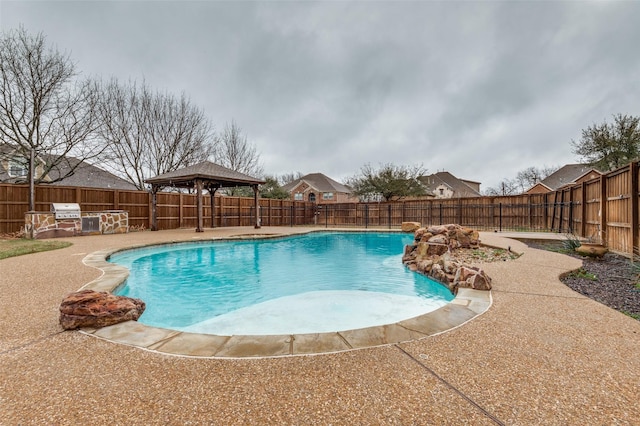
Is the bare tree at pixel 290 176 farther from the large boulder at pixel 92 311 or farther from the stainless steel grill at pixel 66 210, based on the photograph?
the large boulder at pixel 92 311

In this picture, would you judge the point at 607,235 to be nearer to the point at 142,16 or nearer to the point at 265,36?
the point at 265,36

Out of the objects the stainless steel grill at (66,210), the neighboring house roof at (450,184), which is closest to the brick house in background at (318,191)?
the neighboring house roof at (450,184)

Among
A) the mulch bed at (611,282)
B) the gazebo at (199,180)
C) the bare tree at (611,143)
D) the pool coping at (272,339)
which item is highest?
the bare tree at (611,143)

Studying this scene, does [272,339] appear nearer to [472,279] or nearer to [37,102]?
[472,279]

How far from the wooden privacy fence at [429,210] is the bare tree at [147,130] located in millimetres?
3513

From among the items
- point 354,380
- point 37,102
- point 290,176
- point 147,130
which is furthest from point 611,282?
point 290,176

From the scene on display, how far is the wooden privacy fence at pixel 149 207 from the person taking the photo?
9742mm

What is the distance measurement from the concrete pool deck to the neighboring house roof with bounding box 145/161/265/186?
32.1ft

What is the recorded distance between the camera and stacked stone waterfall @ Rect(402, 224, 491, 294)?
3.81 m

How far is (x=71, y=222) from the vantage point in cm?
992

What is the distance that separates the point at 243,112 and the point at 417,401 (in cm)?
1707

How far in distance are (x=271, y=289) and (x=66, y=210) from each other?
9276 mm

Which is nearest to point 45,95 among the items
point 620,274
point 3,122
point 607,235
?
point 3,122

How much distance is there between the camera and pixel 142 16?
9.03 metres
